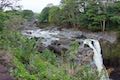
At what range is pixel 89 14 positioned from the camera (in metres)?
34.3

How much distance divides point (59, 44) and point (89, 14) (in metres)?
11.3

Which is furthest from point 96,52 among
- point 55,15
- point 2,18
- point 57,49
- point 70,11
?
point 55,15

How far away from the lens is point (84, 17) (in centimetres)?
3547

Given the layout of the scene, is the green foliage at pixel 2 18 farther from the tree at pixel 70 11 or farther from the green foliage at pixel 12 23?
the tree at pixel 70 11

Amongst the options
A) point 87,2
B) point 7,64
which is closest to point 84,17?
point 87,2

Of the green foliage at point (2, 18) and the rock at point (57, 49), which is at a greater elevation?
the green foliage at point (2, 18)

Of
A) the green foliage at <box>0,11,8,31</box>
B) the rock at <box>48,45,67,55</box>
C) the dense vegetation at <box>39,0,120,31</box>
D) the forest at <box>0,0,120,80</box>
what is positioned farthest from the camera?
the dense vegetation at <box>39,0,120,31</box>

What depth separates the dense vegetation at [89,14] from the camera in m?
33.9

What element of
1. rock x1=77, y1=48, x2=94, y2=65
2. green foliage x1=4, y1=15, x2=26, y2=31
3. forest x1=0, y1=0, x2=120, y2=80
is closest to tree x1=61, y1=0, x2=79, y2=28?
forest x1=0, y1=0, x2=120, y2=80

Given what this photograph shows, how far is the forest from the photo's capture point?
38.5 feet

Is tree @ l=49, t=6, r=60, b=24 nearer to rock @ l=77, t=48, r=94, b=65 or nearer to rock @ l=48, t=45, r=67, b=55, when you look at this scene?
rock @ l=48, t=45, r=67, b=55

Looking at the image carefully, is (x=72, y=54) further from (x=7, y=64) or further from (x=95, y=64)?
(x=95, y=64)

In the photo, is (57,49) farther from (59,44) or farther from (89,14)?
(89,14)

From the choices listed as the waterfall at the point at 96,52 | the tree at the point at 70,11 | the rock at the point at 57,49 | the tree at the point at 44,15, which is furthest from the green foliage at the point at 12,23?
the tree at the point at 44,15
